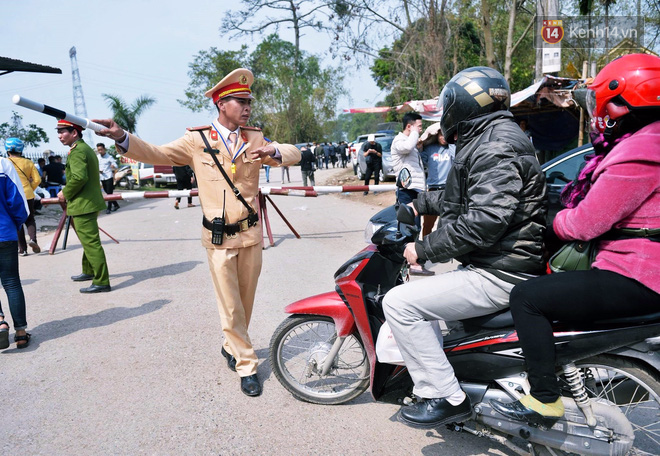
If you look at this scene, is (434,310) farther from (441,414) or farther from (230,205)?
(230,205)

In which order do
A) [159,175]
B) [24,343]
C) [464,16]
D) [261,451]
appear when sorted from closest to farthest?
[261,451], [24,343], [464,16], [159,175]

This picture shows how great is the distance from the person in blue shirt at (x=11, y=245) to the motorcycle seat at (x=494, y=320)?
3.99m

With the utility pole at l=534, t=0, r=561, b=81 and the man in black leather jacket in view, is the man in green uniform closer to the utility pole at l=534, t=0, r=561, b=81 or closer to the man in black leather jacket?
the man in black leather jacket

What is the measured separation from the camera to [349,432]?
294cm

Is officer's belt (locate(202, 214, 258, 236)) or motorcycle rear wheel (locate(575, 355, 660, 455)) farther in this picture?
officer's belt (locate(202, 214, 258, 236))

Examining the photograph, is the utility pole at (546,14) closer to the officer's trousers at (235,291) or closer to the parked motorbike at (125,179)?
the officer's trousers at (235,291)

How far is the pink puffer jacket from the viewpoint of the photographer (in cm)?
198

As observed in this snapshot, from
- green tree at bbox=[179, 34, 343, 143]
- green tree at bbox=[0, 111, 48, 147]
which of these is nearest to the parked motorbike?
green tree at bbox=[0, 111, 48, 147]

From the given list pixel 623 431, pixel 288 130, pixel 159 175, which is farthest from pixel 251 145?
pixel 288 130

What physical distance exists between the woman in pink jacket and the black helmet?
41 cm

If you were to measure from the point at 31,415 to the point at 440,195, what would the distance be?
9.84 feet

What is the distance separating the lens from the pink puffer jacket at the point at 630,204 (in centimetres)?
198

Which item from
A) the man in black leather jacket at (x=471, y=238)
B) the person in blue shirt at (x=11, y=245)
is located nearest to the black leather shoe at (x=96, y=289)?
the person in blue shirt at (x=11, y=245)

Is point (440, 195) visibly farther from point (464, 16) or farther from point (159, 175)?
point (159, 175)
